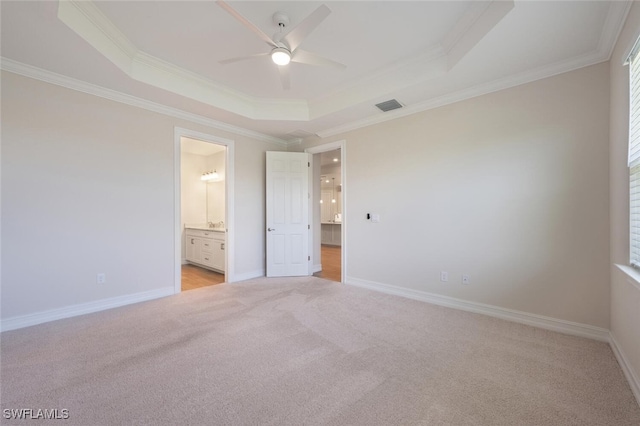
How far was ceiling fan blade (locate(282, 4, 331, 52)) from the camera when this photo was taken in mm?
1811

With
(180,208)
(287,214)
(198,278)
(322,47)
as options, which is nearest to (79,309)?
(180,208)

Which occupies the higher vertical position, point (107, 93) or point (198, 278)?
point (107, 93)

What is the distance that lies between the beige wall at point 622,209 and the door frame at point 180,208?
4.54m

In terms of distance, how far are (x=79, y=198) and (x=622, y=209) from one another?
5292 millimetres

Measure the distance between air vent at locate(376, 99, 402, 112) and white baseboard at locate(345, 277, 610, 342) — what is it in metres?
2.58

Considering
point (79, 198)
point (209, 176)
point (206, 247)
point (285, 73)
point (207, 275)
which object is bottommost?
point (207, 275)

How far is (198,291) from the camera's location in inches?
157

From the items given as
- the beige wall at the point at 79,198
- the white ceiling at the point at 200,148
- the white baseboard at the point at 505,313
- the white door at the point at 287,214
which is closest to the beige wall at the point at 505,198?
the white baseboard at the point at 505,313

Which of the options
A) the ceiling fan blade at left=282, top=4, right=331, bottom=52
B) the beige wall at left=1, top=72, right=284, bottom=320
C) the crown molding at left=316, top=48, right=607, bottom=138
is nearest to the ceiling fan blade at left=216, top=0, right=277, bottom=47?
the ceiling fan blade at left=282, top=4, right=331, bottom=52

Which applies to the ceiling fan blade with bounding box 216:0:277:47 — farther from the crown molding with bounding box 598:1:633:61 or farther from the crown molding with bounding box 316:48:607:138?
the crown molding with bounding box 598:1:633:61

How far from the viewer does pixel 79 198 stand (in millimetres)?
3039

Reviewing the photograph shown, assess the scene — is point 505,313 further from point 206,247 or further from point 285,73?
point 206,247

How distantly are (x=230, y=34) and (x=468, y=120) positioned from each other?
9.30 feet

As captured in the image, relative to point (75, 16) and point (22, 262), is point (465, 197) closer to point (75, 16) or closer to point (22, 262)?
point (75, 16)
